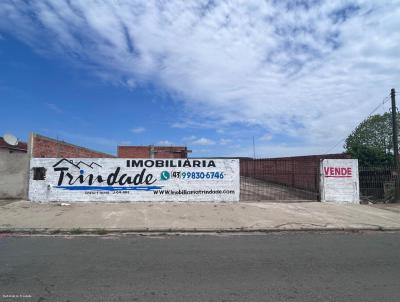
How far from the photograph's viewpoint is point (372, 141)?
39.9 metres

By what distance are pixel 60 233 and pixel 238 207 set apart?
8117 millimetres

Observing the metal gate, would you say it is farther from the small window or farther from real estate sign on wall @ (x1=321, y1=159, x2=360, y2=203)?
the small window

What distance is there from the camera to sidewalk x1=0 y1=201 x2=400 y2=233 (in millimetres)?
12438

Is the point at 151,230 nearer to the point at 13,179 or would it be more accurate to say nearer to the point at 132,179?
the point at 132,179

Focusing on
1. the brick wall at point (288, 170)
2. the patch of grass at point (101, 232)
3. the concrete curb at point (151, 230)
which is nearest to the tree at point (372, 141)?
the brick wall at point (288, 170)

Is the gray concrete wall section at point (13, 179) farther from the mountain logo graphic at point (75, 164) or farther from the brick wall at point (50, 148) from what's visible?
the mountain logo graphic at point (75, 164)

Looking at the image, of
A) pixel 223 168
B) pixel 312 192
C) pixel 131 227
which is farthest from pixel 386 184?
pixel 131 227

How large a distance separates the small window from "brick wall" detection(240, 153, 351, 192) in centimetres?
1197

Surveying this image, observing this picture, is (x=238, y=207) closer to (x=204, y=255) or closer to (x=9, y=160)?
(x=204, y=255)

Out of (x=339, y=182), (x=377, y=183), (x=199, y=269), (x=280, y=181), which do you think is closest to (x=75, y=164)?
(x=199, y=269)

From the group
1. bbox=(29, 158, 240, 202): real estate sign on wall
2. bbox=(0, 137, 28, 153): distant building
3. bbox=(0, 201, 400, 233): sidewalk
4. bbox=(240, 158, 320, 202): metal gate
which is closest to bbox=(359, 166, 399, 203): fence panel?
bbox=(240, 158, 320, 202): metal gate

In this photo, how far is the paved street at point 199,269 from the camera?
Answer: 5555 mm

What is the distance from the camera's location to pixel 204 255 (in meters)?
8.21

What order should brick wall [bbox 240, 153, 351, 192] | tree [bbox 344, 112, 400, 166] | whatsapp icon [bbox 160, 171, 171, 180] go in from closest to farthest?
whatsapp icon [bbox 160, 171, 171, 180] < brick wall [bbox 240, 153, 351, 192] < tree [bbox 344, 112, 400, 166]
